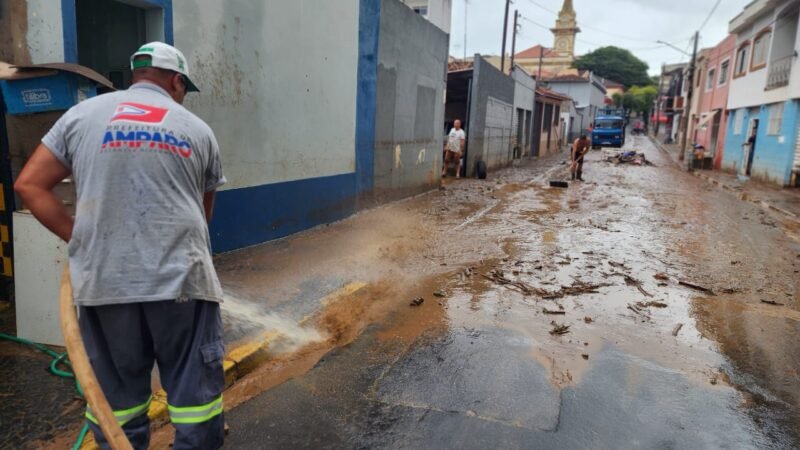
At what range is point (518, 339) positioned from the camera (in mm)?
4707

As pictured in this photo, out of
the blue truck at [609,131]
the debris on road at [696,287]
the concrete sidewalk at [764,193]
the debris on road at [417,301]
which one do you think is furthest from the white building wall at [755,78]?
the debris on road at [417,301]

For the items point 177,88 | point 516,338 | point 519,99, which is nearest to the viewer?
point 177,88

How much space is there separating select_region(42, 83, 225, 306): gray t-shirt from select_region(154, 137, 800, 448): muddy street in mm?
1426

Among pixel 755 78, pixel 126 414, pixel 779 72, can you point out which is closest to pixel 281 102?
pixel 126 414

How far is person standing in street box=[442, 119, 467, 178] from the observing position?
1762 cm

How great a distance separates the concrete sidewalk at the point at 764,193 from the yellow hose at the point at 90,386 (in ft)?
44.9

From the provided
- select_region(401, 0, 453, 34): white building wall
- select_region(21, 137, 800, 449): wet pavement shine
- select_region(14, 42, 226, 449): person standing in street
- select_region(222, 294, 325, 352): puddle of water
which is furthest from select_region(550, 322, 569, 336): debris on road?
select_region(401, 0, 453, 34): white building wall

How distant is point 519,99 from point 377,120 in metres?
17.1

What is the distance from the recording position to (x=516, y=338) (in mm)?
4727

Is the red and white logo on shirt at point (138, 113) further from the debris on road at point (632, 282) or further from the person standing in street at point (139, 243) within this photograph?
the debris on road at point (632, 282)

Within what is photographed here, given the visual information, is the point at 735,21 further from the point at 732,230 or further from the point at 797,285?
the point at 797,285

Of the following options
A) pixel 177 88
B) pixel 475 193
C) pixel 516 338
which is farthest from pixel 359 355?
pixel 475 193

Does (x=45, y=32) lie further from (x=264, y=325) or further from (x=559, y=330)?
(x=559, y=330)

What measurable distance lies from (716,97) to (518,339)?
29.7 metres
